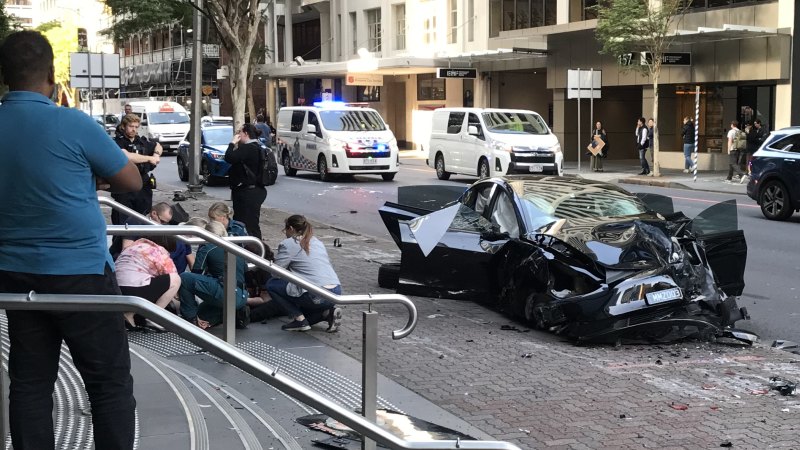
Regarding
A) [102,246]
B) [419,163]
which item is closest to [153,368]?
[102,246]

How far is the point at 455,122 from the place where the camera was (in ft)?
→ 93.2

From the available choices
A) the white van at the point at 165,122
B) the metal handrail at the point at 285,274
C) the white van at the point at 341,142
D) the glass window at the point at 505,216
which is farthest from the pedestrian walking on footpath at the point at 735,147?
the white van at the point at 165,122

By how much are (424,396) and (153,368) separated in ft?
6.24

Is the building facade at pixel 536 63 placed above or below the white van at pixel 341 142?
above

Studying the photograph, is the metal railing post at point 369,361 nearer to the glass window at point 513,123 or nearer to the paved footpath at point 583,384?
the paved footpath at point 583,384

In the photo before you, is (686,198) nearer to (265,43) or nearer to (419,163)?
(419,163)

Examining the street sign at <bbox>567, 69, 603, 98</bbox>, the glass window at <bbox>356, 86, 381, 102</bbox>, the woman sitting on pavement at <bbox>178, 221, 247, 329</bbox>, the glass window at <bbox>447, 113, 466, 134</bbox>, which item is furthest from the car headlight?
the glass window at <bbox>356, 86, 381, 102</bbox>

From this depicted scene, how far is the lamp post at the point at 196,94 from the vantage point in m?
21.6

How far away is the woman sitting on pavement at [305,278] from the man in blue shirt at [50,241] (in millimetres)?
5044

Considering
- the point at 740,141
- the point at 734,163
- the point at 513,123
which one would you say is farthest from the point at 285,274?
the point at 740,141

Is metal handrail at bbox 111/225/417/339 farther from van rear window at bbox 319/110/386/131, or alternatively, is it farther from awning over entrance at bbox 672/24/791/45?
awning over entrance at bbox 672/24/791/45

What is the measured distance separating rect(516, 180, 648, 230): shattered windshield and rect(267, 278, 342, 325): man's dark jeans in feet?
7.31

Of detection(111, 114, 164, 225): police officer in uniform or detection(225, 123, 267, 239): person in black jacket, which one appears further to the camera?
detection(225, 123, 267, 239): person in black jacket

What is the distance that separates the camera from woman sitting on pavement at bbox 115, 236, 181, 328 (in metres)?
8.40
